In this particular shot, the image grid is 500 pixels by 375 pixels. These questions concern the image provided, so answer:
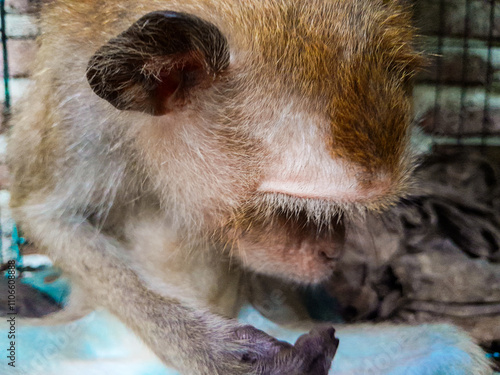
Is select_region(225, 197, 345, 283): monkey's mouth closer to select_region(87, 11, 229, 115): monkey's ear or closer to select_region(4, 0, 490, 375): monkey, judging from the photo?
select_region(4, 0, 490, 375): monkey

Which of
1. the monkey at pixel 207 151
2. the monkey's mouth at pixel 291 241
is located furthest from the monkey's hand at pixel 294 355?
the monkey's mouth at pixel 291 241

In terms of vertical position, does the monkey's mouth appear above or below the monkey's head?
below

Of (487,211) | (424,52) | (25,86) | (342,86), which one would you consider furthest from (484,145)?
(25,86)

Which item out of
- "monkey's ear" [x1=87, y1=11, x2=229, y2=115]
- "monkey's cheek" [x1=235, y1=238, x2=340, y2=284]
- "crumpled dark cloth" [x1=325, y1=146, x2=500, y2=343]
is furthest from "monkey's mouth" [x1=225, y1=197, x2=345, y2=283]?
"monkey's ear" [x1=87, y1=11, x2=229, y2=115]

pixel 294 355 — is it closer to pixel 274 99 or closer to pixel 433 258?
pixel 274 99

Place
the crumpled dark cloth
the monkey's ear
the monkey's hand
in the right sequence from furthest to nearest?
the crumpled dark cloth → the monkey's hand → the monkey's ear

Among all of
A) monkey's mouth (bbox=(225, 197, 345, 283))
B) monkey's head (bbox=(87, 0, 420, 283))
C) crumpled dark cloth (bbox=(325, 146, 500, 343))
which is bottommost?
crumpled dark cloth (bbox=(325, 146, 500, 343))

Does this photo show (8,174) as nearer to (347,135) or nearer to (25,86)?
(25,86)

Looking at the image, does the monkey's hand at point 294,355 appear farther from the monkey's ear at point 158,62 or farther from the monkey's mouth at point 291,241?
the monkey's ear at point 158,62
